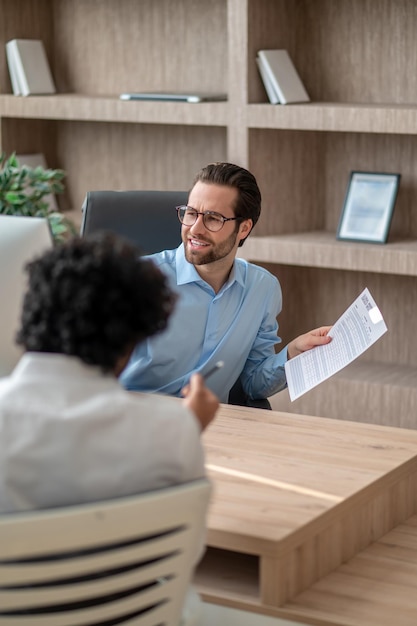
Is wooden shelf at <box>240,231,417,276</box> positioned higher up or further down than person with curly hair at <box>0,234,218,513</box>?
further down

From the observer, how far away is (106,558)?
1419 millimetres

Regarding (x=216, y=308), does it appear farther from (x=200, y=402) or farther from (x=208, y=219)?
(x=200, y=402)

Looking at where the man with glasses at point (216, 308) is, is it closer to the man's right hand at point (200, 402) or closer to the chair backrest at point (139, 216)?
the chair backrest at point (139, 216)

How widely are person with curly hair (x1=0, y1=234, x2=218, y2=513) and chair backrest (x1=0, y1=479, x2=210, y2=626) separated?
0.26ft

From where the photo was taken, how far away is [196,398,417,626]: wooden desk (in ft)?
6.12

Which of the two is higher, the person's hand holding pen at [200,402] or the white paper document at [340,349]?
the person's hand holding pen at [200,402]

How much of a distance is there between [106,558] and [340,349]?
112cm

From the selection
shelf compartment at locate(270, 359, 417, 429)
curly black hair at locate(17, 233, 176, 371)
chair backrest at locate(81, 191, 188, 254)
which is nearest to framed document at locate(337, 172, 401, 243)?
shelf compartment at locate(270, 359, 417, 429)

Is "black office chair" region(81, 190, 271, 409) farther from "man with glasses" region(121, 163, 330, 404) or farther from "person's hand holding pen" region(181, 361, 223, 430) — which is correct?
"person's hand holding pen" region(181, 361, 223, 430)

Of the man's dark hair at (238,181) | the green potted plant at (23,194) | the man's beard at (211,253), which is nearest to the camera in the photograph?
the man's beard at (211,253)

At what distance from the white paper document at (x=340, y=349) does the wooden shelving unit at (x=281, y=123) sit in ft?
4.84

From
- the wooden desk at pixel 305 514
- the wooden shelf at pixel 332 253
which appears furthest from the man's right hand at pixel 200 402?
the wooden shelf at pixel 332 253

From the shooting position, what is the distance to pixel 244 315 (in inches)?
116

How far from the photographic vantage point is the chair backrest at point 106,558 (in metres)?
1.38
